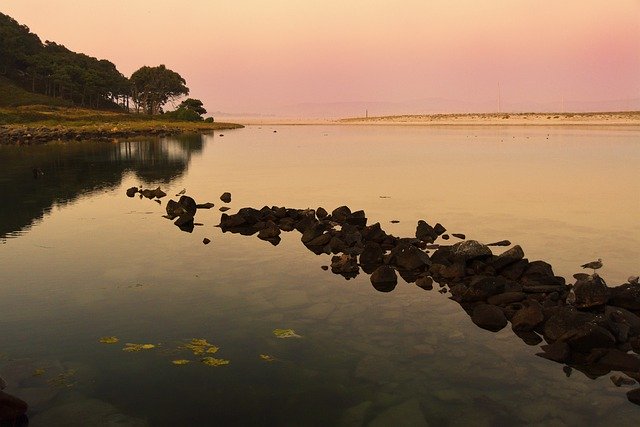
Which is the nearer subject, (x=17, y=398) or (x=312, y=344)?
(x=17, y=398)

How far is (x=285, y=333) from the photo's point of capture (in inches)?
547

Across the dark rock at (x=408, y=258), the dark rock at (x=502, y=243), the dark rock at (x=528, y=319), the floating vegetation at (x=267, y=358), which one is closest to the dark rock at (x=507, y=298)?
the dark rock at (x=528, y=319)

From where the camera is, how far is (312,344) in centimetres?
1330

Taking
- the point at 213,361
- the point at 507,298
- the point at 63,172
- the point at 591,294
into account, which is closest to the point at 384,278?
the point at 507,298

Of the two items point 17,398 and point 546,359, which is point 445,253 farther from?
point 17,398

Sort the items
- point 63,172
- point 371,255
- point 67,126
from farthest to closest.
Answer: point 67,126 → point 63,172 → point 371,255

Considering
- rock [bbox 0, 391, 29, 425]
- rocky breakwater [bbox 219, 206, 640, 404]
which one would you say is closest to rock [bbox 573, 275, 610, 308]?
rocky breakwater [bbox 219, 206, 640, 404]

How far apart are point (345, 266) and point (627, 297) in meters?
9.13

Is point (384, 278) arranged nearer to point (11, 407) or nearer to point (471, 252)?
point (471, 252)

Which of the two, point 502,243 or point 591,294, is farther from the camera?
point 502,243

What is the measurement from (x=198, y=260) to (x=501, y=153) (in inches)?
2477

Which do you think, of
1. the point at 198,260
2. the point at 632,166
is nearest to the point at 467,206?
the point at 198,260

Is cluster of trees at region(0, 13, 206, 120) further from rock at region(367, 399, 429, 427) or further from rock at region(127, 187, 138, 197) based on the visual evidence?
rock at region(367, 399, 429, 427)

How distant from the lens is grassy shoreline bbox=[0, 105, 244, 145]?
9888 cm
